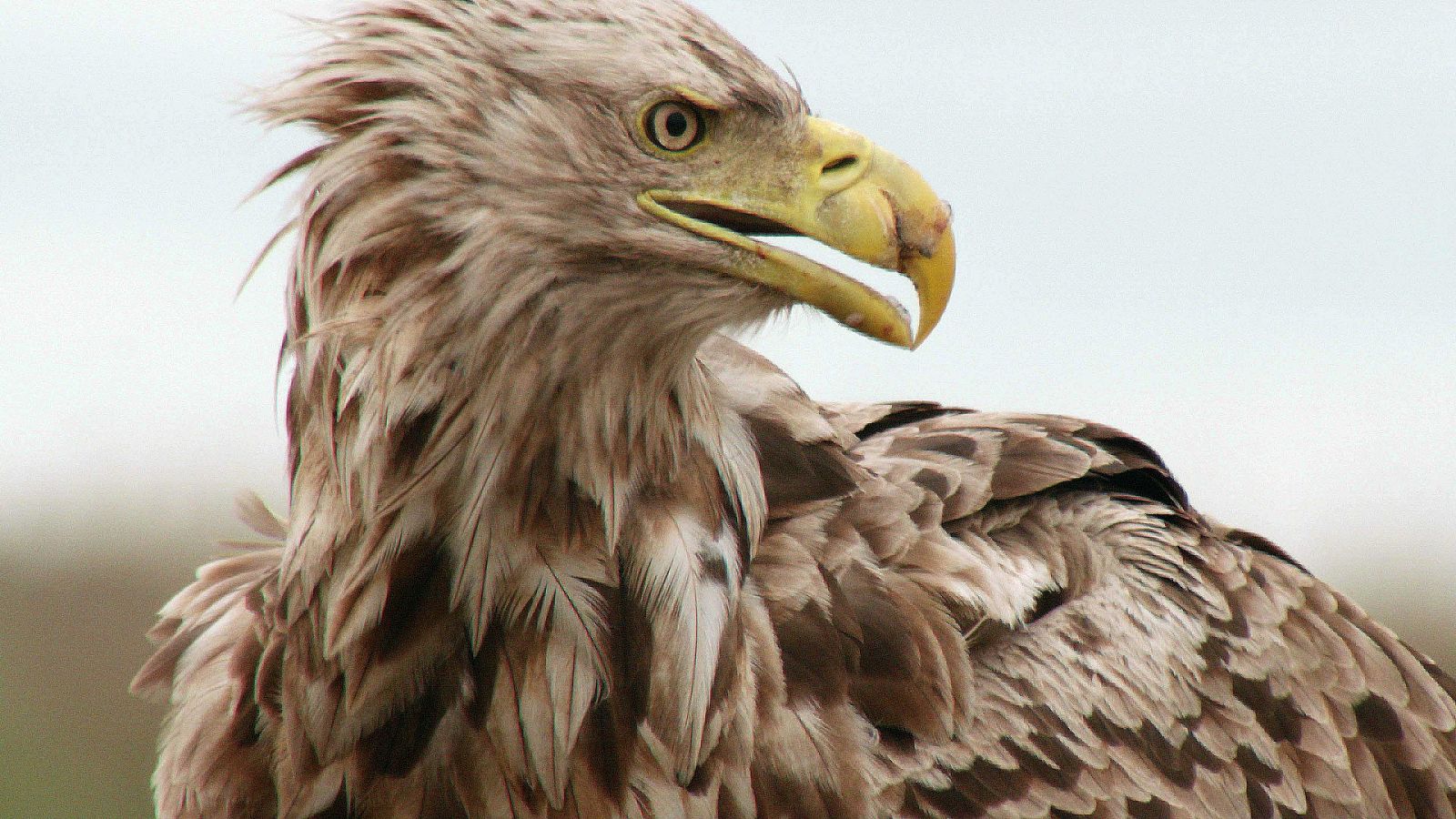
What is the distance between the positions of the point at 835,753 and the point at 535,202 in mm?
1296

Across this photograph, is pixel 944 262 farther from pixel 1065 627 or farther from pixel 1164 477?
pixel 1164 477

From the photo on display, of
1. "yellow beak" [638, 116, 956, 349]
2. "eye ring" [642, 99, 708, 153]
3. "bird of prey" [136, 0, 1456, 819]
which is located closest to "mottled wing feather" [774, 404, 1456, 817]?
"bird of prey" [136, 0, 1456, 819]

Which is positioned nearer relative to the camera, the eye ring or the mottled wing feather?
the eye ring

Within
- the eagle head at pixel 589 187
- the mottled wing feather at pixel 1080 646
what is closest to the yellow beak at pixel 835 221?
the eagle head at pixel 589 187

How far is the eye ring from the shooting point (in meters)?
2.95

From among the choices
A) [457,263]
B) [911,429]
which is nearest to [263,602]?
[457,263]

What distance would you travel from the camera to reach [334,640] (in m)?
3.10

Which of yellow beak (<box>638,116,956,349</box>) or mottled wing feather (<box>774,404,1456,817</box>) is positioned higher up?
yellow beak (<box>638,116,956,349</box>)

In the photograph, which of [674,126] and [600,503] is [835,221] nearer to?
[674,126]

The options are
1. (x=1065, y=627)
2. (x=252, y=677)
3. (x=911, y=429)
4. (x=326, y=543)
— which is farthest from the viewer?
(x=911, y=429)

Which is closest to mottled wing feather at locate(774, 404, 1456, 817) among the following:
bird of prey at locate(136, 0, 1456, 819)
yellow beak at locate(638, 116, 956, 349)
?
bird of prey at locate(136, 0, 1456, 819)

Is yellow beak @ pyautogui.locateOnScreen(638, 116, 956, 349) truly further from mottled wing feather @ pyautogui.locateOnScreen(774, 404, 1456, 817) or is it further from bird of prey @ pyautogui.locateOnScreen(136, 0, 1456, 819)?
mottled wing feather @ pyautogui.locateOnScreen(774, 404, 1456, 817)

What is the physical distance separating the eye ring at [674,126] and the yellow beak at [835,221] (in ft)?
0.27

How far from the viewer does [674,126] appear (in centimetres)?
297
